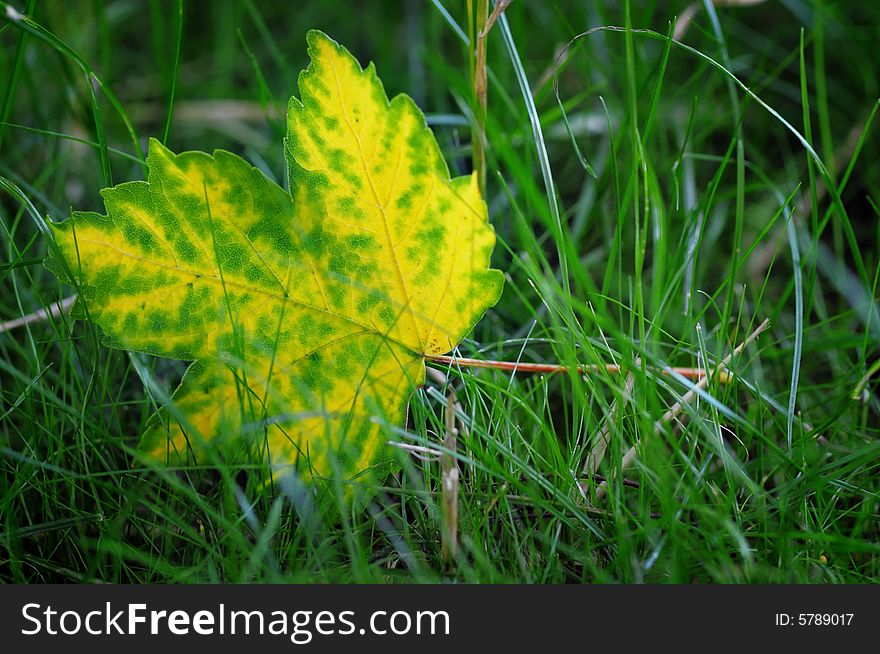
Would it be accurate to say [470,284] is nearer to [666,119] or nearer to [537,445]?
[537,445]

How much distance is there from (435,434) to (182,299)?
0.24m

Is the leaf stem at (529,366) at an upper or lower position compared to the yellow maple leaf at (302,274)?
lower

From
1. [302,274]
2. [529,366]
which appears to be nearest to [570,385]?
[529,366]

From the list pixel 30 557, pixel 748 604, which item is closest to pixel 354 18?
pixel 30 557

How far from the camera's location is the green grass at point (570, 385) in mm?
589

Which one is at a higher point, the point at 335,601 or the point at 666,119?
the point at 666,119

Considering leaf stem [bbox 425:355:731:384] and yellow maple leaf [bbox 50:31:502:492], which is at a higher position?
yellow maple leaf [bbox 50:31:502:492]

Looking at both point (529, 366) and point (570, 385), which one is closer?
point (529, 366)

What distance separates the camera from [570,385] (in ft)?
2.64

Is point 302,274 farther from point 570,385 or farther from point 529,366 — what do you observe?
point 570,385

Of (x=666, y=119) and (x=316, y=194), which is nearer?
(x=316, y=194)

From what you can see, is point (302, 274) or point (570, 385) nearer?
point (302, 274)

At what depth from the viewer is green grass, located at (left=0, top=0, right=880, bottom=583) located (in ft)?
1.93

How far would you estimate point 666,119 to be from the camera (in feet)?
3.72
